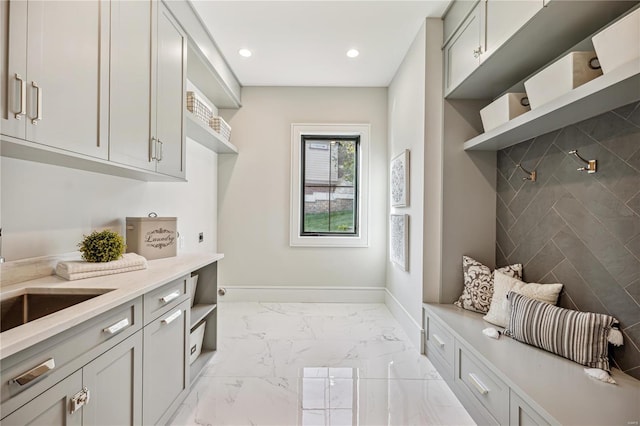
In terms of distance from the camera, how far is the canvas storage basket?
2.00 m

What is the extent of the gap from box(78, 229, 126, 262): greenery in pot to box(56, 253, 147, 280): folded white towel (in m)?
0.03

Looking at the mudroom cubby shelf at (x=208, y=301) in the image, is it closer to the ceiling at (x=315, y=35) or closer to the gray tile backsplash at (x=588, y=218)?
the ceiling at (x=315, y=35)

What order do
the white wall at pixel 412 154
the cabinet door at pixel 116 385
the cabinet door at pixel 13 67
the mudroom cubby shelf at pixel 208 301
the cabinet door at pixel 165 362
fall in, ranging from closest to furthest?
1. the cabinet door at pixel 13 67
2. the cabinet door at pixel 116 385
3. the cabinet door at pixel 165 362
4. the mudroom cubby shelf at pixel 208 301
5. the white wall at pixel 412 154

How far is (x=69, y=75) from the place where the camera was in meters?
1.24

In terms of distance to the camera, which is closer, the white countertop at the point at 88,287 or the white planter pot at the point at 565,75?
the white countertop at the point at 88,287

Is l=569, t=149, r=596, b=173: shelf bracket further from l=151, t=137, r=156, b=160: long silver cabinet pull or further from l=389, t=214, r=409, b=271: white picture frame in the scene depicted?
l=151, t=137, r=156, b=160: long silver cabinet pull

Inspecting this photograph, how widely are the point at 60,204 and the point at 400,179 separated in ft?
8.91

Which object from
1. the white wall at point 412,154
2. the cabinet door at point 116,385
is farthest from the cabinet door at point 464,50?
the cabinet door at point 116,385

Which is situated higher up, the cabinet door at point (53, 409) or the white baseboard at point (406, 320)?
the cabinet door at point (53, 409)

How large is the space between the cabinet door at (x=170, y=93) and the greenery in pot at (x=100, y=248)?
56 cm

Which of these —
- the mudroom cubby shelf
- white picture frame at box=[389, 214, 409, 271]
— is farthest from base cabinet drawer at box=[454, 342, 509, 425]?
the mudroom cubby shelf

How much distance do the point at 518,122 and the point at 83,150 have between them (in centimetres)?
229

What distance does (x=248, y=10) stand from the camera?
247 centimetres

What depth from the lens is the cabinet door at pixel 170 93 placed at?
1924 mm
